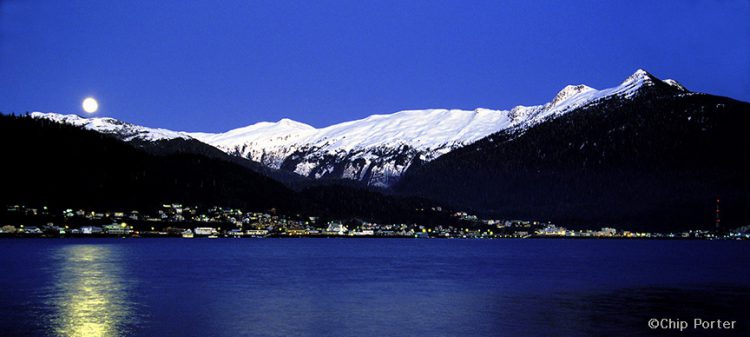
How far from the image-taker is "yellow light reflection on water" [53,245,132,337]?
7269 centimetres

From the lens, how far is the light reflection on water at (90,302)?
238 feet

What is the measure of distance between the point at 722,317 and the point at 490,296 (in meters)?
29.0

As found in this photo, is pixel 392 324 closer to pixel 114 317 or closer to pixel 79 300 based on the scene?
pixel 114 317

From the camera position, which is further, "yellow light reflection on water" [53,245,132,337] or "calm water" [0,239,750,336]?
"calm water" [0,239,750,336]

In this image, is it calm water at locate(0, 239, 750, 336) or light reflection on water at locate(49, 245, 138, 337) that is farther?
calm water at locate(0, 239, 750, 336)

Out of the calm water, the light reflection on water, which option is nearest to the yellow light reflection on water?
the light reflection on water

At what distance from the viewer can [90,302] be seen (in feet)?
303

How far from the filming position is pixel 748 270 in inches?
6344

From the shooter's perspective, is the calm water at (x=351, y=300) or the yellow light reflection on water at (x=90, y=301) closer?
the yellow light reflection on water at (x=90, y=301)

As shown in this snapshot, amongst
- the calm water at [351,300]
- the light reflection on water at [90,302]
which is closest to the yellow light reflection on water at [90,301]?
the light reflection on water at [90,302]

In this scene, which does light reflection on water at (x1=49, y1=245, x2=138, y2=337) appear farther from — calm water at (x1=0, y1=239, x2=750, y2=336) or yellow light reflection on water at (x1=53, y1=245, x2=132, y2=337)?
calm water at (x1=0, y1=239, x2=750, y2=336)

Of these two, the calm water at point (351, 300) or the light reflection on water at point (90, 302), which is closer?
the light reflection on water at point (90, 302)

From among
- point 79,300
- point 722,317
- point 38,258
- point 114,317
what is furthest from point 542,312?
point 38,258

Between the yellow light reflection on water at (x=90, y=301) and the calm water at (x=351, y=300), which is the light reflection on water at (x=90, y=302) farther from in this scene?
the calm water at (x=351, y=300)
